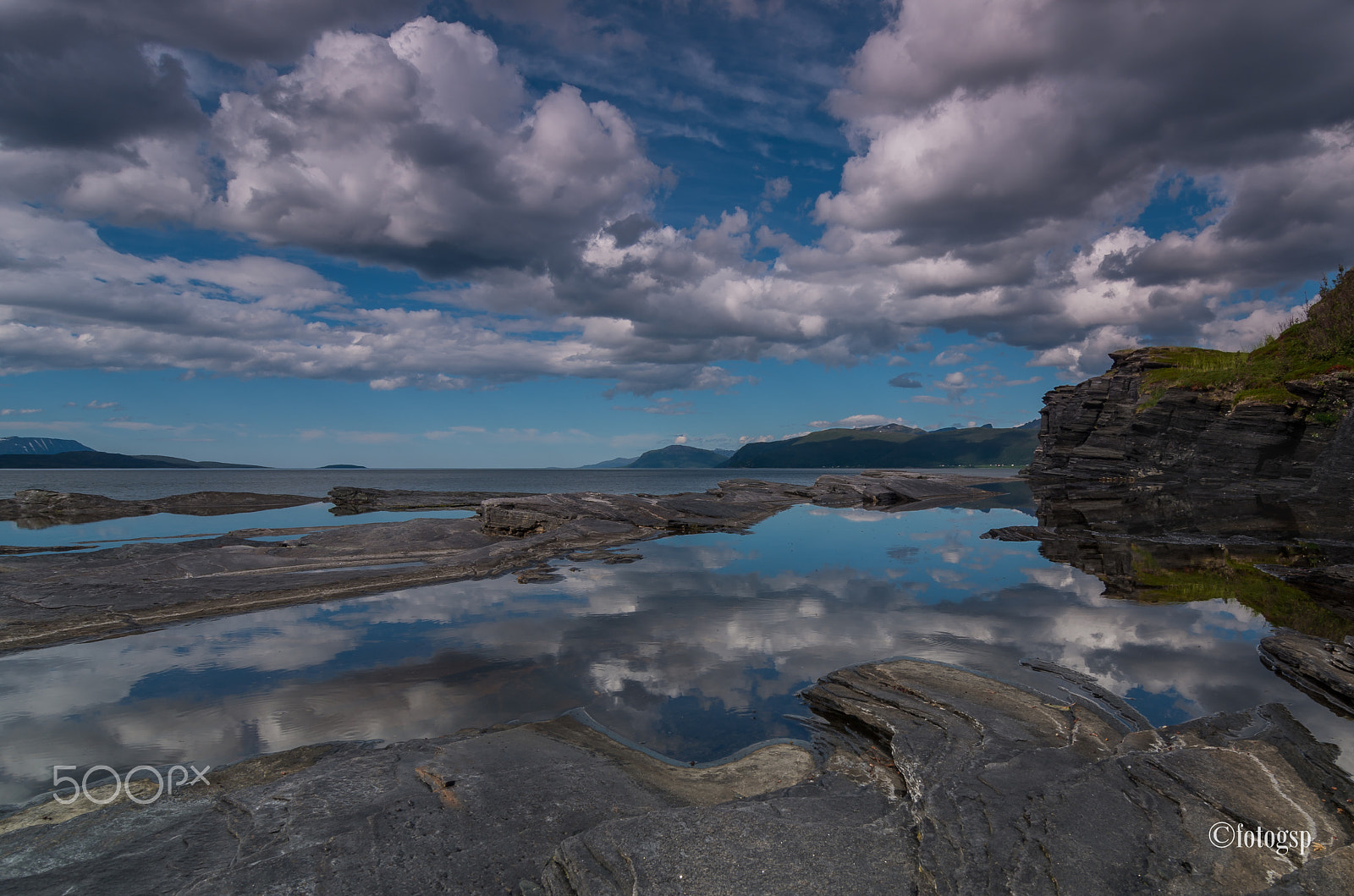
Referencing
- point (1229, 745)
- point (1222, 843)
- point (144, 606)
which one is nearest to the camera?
point (1222, 843)

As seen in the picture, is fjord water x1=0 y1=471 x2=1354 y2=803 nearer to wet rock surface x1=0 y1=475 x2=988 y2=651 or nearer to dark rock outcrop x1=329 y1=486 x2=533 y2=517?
wet rock surface x1=0 y1=475 x2=988 y2=651

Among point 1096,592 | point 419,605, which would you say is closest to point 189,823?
point 419,605

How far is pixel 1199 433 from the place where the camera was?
5756 centimetres

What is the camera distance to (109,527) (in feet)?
131

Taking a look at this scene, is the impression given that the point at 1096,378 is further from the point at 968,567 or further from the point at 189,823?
the point at 189,823

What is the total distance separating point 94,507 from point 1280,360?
110 metres

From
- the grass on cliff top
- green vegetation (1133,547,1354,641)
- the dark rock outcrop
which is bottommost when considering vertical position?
the dark rock outcrop

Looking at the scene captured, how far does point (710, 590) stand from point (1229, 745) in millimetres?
14130

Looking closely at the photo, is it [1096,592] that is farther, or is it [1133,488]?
[1133,488]

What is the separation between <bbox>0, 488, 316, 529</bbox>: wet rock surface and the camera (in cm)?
4822

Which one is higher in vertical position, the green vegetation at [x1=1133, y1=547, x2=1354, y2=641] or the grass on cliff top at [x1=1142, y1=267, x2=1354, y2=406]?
the grass on cliff top at [x1=1142, y1=267, x2=1354, y2=406]

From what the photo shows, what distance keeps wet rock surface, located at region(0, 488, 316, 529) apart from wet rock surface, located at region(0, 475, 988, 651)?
857 inches

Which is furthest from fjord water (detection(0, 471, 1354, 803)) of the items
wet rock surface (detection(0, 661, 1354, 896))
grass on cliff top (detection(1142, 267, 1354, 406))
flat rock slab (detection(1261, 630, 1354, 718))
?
grass on cliff top (detection(1142, 267, 1354, 406))

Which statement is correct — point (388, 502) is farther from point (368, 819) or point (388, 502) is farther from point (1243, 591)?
point (1243, 591)
